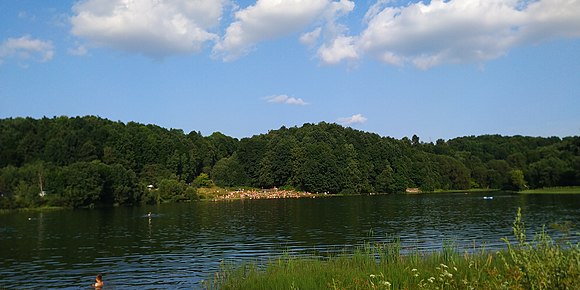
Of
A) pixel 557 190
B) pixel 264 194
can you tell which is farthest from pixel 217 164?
pixel 557 190

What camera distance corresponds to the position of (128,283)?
25.3m

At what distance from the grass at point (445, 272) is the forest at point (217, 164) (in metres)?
85.3

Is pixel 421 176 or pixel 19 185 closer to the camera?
pixel 19 185

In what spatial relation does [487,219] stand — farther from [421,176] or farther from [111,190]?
[421,176]

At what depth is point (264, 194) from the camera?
5423 inches

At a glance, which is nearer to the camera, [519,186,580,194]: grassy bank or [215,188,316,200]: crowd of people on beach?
[519,186,580,194]: grassy bank

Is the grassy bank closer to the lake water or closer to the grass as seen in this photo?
the lake water

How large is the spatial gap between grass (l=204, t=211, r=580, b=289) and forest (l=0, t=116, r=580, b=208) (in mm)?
85317

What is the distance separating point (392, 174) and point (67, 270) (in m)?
138

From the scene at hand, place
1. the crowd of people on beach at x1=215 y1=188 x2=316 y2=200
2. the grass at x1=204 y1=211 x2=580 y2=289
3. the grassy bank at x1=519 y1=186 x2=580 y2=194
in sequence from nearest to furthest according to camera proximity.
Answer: the grass at x1=204 y1=211 x2=580 y2=289 → the grassy bank at x1=519 y1=186 x2=580 y2=194 → the crowd of people on beach at x1=215 y1=188 x2=316 y2=200

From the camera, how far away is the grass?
7.25 meters

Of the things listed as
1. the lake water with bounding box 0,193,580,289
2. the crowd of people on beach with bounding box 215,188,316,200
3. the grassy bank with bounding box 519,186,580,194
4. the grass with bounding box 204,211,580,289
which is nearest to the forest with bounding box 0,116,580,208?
the grassy bank with bounding box 519,186,580,194

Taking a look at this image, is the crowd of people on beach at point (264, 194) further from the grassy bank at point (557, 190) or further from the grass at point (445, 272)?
the grass at point (445, 272)

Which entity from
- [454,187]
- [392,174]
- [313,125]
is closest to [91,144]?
[313,125]
